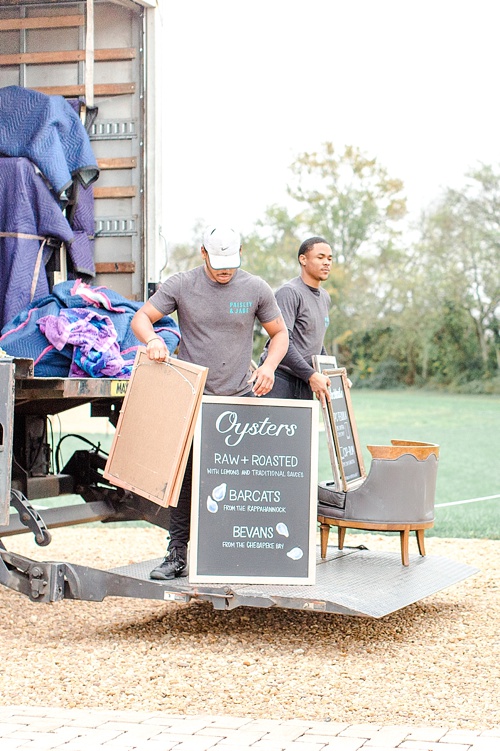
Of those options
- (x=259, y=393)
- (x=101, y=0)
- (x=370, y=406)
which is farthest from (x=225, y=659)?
(x=370, y=406)

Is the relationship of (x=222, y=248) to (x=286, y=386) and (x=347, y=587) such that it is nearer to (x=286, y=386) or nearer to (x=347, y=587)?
(x=286, y=386)

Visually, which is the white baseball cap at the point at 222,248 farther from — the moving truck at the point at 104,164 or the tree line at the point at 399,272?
the tree line at the point at 399,272

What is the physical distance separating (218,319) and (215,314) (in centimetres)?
3

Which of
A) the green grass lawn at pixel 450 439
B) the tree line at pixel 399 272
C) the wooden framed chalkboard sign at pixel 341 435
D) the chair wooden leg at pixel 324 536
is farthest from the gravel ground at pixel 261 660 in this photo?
the tree line at pixel 399 272

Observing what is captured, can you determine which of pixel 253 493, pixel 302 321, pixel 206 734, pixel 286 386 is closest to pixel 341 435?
pixel 286 386

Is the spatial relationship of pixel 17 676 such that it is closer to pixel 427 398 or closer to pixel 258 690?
pixel 258 690

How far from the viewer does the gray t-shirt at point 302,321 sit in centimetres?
616

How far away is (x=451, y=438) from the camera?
77.7 ft

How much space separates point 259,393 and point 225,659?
4.30ft

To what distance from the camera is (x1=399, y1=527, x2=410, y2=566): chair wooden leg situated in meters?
6.07

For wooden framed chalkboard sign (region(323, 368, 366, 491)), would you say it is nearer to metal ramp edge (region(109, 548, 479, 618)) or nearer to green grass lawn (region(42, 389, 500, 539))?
metal ramp edge (region(109, 548, 479, 618))

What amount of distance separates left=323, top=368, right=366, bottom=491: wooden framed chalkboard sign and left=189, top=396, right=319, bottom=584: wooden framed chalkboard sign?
0.77 metres

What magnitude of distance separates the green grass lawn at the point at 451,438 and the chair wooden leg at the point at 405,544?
394cm

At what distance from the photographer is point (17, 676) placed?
478cm
